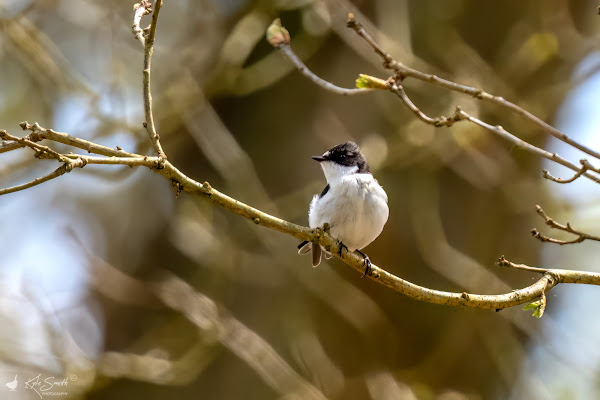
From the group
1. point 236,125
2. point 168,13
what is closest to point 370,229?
point 236,125

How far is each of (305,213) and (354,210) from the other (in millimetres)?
1173

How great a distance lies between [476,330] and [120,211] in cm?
414

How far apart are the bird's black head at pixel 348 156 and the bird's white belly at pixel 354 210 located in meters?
0.26

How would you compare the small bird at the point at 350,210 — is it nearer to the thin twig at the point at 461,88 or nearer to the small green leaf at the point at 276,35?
the small green leaf at the point at 276,35

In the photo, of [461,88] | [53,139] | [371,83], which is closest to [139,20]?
[53,139]

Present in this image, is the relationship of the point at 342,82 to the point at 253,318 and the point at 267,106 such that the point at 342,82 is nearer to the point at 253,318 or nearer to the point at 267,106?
the point at 267,106

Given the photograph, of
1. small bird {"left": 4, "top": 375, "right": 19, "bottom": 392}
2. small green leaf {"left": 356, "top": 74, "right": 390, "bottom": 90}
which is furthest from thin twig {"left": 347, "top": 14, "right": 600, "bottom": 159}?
small bird {"left": 4, "top": 375, "right": 19, "bottom": 392}

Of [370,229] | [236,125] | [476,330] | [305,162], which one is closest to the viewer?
[370,229]

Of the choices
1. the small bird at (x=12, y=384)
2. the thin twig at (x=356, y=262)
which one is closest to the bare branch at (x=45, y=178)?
the thin twig at (x=356, y=262)

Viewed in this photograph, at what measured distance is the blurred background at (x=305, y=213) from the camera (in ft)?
17.4

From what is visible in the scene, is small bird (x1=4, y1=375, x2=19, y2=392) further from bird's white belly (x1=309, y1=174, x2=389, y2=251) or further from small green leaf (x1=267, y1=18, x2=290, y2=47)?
small green leaf (x1=267, y1=18, x2=290, y2=47)

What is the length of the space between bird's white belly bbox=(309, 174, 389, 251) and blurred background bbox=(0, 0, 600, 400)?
2.69 ft

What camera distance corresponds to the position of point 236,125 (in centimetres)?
616

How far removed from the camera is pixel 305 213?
220 inches
